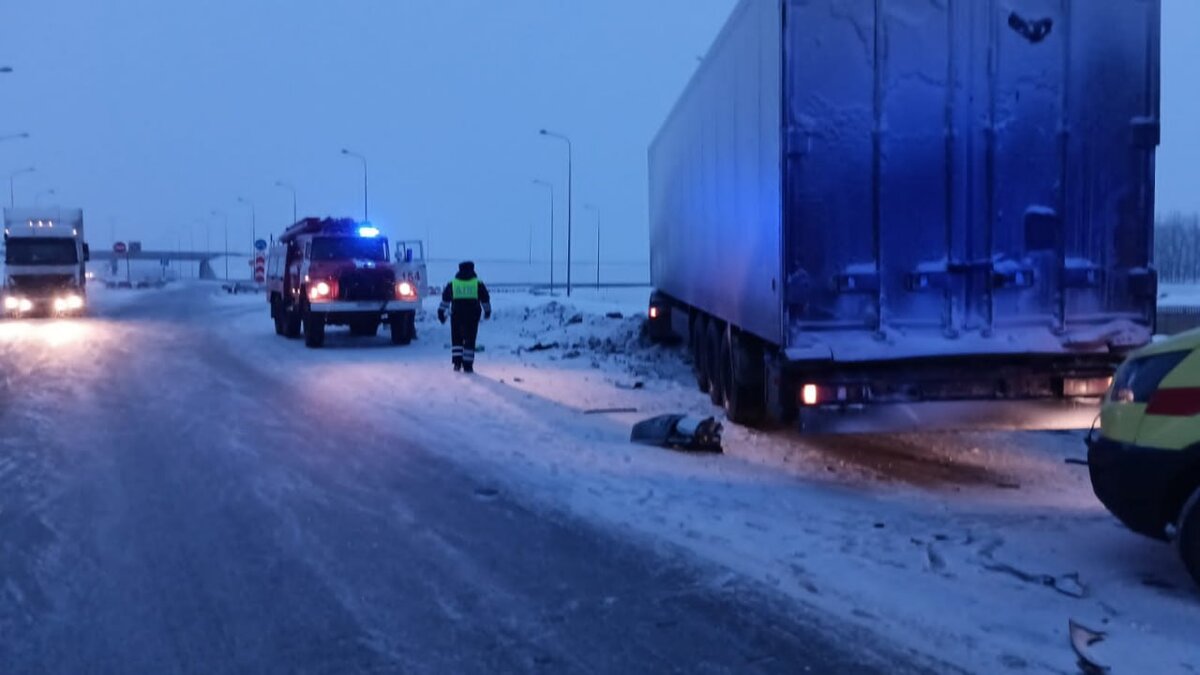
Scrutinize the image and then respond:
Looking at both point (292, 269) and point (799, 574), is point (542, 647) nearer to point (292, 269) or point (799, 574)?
point (799, 574)

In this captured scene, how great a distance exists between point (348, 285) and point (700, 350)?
12.4 metres

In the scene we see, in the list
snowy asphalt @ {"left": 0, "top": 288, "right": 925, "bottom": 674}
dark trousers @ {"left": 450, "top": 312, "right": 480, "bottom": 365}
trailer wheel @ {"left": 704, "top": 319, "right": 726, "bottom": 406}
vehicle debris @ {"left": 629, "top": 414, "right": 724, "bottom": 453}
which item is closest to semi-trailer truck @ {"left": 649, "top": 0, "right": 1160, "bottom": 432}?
vehicle debris @ {"left": 629, "top": 414, "right": 724, "bottom": 453}

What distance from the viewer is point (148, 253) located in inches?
6688

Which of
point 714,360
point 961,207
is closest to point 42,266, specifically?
point 714,360

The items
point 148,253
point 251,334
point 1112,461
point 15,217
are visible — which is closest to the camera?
point 1112,461

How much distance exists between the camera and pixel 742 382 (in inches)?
513

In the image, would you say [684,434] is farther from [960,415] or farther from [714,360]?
[714,360]

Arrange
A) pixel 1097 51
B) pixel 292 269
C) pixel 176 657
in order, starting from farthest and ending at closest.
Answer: pixel 292 269
pixel 1097 51
pixel 176 657

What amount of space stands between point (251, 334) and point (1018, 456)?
24471mm

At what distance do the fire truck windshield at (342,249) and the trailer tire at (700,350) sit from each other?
39.7 ft

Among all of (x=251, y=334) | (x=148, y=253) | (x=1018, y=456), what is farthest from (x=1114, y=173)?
(x=148, y=253)

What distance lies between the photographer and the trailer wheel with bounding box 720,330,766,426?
42.1 feet

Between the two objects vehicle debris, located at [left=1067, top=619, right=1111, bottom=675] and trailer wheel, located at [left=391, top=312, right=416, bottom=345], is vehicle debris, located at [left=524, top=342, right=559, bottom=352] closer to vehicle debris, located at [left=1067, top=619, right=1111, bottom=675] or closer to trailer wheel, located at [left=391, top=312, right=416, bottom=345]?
trailer wheel, located at [left=391, top=312, right=416, bottom=345]

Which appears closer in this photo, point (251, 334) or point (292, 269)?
point (292, 269)
